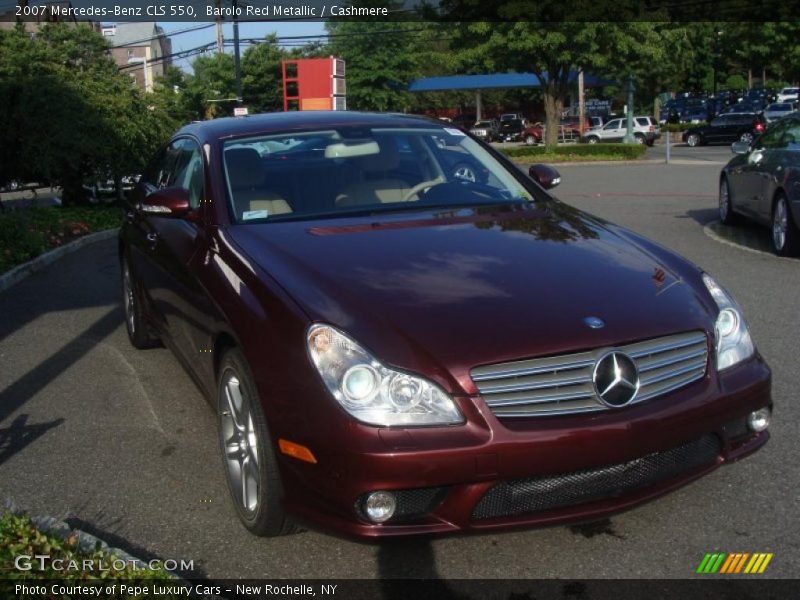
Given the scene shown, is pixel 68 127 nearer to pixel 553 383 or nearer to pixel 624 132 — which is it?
pixel 553 383

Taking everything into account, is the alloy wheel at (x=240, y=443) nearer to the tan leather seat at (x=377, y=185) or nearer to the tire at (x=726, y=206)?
the tan leather seat at (x=377, y=185)

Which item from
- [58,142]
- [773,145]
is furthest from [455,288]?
[58,142]

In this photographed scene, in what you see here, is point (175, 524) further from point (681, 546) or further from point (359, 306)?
point (681, 546)

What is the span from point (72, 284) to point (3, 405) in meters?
4.13

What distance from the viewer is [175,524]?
3857 millimetres

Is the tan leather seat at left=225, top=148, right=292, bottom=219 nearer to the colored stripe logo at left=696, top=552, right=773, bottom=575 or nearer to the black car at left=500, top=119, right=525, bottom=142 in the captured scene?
the colored stripe logo at left=696, top=552, right=773, bottom=575

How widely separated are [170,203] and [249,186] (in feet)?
1.29

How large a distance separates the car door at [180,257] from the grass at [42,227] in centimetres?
456

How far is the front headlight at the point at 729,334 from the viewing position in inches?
143

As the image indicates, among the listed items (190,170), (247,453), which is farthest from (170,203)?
(247,453)

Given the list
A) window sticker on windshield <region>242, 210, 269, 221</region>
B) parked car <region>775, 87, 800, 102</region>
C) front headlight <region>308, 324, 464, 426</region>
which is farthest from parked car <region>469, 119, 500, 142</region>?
front headlight <region>308, 324, 464, 426</region>

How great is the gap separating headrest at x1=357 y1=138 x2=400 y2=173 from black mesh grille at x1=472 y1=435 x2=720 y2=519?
7.52 ft

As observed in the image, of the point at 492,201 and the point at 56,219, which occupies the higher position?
the point at 492,201

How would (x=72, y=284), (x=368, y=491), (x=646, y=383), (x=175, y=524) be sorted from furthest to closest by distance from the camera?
(x=72, y=284) < (x=175, y=524) < (x=646, y=383) < (x=368, y=491)
